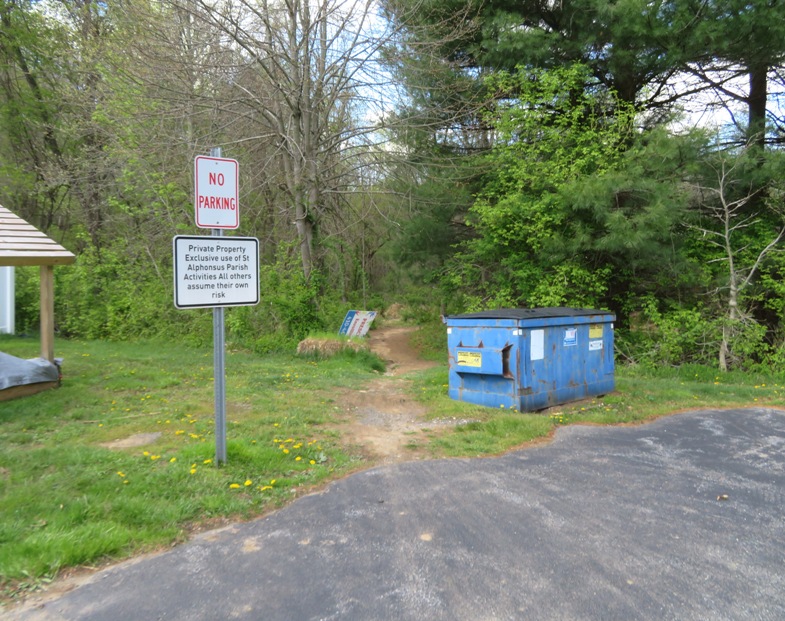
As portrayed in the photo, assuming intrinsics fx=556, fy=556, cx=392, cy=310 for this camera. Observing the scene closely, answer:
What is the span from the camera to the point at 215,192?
4.96 m

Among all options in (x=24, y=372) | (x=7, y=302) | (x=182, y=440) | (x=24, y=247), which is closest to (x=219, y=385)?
(x=182, y=440)

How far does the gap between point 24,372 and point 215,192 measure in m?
5.57

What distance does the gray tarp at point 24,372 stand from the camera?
26.7 ft

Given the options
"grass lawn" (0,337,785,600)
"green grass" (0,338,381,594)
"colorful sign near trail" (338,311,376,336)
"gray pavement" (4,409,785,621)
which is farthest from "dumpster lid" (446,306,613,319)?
"colorful sign near trail" (338,311,376,336)

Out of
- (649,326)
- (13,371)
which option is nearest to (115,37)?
(13,371)

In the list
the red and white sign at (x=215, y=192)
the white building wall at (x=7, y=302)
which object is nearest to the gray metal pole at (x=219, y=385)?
the red and white sign at (x=215, y=192)

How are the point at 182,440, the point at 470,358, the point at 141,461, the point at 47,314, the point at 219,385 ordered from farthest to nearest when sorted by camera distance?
the point at 47,314, the point at 470,358, the point at 182,440, the point at 141,461, the point at 219,385

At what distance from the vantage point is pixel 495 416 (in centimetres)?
721

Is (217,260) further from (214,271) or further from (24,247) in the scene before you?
(24,247)

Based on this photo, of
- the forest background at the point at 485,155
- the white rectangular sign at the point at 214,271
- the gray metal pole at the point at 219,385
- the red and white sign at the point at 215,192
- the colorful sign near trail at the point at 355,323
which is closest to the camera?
the white rectangular sign at the point at 214,271

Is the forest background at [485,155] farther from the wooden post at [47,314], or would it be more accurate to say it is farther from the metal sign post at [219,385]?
the metal sign post at [219,385]

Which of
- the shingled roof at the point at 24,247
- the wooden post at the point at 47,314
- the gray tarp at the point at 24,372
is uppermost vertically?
the shingled roof at the point at 24,247

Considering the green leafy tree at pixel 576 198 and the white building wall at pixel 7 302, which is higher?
the green leafy tree at pixel 576 198

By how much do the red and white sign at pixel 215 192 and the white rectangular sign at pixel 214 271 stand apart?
0.54ft
